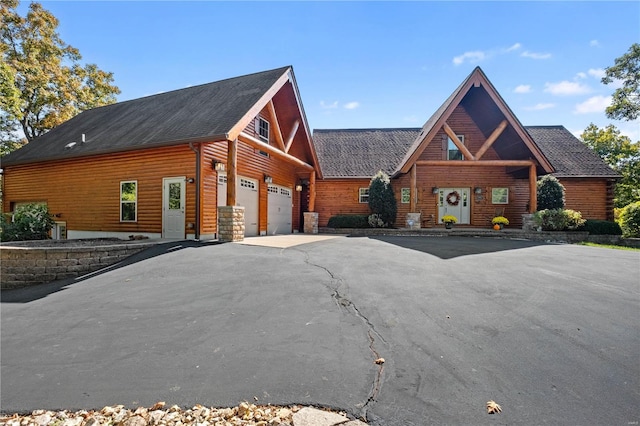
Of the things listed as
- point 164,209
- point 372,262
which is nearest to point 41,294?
point 164,209

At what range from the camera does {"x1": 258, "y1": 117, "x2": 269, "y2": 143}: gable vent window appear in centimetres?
1188

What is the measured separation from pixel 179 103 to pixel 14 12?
15789 millimetres

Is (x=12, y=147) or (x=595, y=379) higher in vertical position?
(x=12, y=147)

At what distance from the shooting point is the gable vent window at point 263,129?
1188 cm

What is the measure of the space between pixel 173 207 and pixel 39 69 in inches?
699

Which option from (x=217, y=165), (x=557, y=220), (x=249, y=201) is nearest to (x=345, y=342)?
(x=217, y=165)

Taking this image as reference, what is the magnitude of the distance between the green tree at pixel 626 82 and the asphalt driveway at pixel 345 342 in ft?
64.8

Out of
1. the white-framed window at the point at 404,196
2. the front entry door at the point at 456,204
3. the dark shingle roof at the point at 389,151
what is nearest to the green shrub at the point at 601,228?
the dark shingle roof at the point at 389,151

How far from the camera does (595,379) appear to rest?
237 centimetres

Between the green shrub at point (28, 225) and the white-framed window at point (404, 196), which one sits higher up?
the white-framed window at point (404, 196)

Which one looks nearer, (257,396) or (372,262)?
(257,396)

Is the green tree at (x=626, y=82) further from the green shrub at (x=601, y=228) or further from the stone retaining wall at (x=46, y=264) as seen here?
the stone retaining wall at (x=46, y=264)

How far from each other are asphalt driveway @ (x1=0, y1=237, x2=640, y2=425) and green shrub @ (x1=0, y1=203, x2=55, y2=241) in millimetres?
6745

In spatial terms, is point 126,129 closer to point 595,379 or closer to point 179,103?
point 179,103
